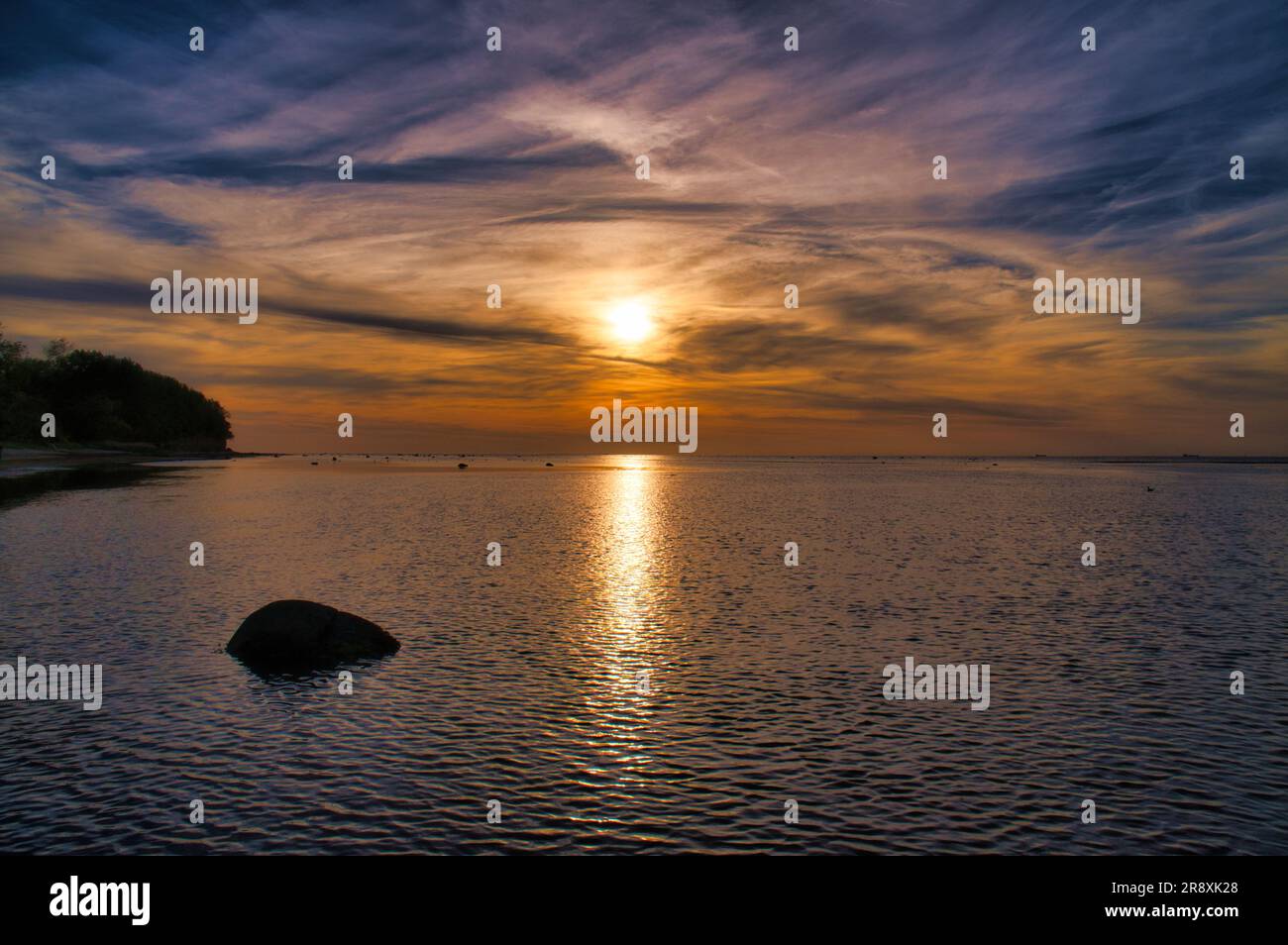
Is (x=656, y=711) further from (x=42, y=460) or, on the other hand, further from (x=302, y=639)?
(x=42, y=460)

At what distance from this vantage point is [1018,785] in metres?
15.8

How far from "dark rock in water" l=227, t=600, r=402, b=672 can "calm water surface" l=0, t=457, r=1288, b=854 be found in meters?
1.17

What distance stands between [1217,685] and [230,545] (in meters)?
51.4

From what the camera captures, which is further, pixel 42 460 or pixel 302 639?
pixel 42 460

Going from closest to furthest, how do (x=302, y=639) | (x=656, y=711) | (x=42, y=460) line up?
1. (x=656, y=711)
2. (x=302, y=639)
3. (x=42, y=460)

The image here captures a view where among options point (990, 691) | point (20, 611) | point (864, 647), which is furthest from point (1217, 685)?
point (20, 611)

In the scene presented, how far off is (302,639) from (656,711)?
11571 millimetres

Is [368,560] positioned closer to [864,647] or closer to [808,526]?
[864,647]

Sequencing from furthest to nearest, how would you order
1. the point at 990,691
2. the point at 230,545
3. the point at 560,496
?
the point at 560,496
the point at 230,545
the point at 990,691

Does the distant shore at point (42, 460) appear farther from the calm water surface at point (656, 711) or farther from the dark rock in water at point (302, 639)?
the dark rock in water at point (302, 639)

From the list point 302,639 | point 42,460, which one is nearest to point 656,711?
point 302,639

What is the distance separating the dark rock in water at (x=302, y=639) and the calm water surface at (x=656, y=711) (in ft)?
3.82

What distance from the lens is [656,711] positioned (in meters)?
20.6

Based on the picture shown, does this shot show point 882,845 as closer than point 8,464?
Yes
